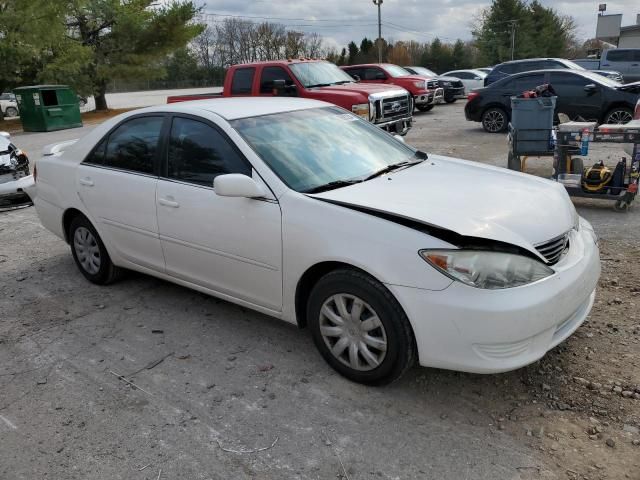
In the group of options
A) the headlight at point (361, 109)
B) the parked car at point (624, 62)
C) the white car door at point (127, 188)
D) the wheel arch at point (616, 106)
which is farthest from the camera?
the parked car at point (624, 62)

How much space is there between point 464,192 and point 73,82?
26.4 metres

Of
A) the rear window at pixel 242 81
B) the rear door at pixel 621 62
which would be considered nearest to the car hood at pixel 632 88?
the rear window at pixel 242 81

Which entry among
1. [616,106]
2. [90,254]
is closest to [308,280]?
[90,254]

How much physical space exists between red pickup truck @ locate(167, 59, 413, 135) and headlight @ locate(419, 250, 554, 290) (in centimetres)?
792

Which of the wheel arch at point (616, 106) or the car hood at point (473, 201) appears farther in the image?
the wheel arch at point (616, 106)

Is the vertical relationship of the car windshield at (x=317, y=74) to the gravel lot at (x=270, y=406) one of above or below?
above

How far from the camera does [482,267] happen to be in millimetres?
2760

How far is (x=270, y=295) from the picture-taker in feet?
11.5

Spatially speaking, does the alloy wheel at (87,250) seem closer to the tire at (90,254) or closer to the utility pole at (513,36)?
the tire at (90,254)

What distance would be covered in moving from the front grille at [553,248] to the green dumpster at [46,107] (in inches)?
859

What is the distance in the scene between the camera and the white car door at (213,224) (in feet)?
11.3

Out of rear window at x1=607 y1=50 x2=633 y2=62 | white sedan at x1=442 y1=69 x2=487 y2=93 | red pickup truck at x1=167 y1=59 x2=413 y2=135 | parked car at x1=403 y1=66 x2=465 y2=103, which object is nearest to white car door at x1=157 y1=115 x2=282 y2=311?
red pickup truck at x1=167 y1=59 x2=413 y2=135

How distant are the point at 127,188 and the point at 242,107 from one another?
111 cm

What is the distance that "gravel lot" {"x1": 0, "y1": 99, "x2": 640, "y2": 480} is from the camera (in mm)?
2613
